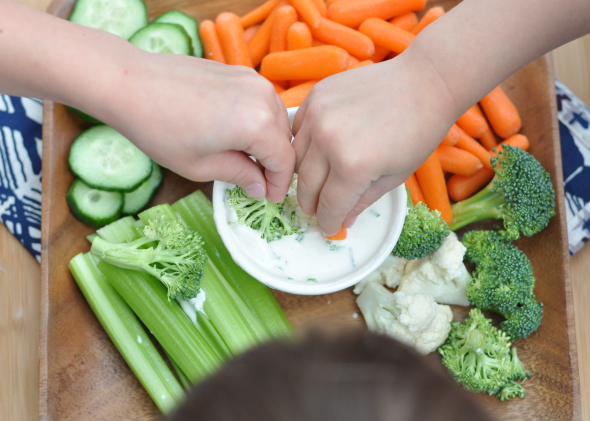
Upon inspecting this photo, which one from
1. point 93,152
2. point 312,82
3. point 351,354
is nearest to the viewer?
point 351,354

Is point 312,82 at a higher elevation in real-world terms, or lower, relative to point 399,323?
higher

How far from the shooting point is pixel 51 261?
1757mm

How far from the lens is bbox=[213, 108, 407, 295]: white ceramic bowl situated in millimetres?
1565

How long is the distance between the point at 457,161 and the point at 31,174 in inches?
74.0

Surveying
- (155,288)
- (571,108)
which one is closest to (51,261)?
(155,288)

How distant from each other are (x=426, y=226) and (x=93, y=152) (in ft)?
4.38

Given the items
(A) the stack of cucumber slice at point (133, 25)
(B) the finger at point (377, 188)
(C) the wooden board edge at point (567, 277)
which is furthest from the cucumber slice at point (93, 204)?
(C) the wooden board edge at point (567, 277)

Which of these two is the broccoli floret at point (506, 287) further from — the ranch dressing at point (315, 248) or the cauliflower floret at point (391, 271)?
the ranch dressing at point (315, 248)

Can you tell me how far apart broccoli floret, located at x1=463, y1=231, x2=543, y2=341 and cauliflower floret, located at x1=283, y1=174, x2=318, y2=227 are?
72 cm

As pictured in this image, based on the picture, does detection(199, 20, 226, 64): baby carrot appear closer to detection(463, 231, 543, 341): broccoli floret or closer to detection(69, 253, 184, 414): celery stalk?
detection(69, 253, 184, 414): celery stalk

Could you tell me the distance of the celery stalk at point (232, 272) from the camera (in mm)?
1795

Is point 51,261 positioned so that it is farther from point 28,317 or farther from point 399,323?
point 399,323

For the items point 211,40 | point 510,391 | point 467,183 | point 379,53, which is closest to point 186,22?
point 211,40

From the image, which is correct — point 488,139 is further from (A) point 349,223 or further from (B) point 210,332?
(B) point 210,332
